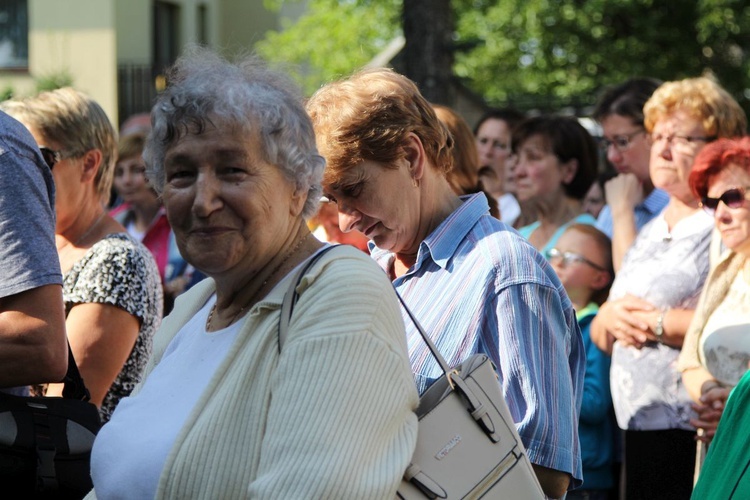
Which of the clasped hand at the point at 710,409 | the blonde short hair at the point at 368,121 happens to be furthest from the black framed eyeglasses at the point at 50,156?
the clasped hand at the point at 710,409

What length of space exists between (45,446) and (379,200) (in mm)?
1083

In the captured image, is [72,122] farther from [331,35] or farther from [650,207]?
[331,35]

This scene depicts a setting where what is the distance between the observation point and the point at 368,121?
275 cm

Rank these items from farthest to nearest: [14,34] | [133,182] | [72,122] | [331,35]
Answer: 1. [331,35]
2. [14,34]
3. [133,182]
4. [72,122]

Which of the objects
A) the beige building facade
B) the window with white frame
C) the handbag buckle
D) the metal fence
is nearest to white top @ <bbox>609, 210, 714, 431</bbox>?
the handbag buckle

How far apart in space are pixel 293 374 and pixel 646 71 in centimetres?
2098

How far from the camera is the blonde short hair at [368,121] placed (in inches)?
108

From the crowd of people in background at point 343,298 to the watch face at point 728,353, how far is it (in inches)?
0.4

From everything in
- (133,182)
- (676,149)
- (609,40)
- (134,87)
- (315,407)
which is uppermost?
(315,407)

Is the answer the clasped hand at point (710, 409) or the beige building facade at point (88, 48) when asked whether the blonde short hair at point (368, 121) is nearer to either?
the clasped hand at point (710, 409)

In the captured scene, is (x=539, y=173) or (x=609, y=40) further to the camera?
(x=609, y=40)

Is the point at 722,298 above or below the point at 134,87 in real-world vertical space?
above

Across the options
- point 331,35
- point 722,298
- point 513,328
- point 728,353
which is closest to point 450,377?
point 513,328

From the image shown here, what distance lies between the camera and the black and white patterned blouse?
3539mm
